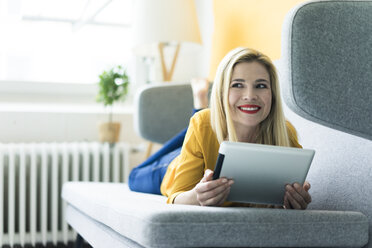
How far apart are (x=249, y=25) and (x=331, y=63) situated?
Result: 52.6 inches

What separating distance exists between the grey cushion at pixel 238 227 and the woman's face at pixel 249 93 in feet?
1.13

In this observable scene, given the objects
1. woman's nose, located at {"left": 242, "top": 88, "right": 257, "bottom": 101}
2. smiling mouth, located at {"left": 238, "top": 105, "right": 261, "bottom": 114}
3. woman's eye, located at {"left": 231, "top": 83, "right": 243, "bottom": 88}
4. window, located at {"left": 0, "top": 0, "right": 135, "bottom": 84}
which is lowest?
smiling mouth, located at {"left": 238, "top": 105, "right": 261, "bottom": 114}

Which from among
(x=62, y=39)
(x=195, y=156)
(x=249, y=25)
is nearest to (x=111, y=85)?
(x=62, y=39)

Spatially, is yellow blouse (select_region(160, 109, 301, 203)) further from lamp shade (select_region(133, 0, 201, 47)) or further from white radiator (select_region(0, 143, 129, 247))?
white radiator (select_region(0, 143, 129, 247))

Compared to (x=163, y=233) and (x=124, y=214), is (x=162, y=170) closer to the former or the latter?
(x=124, y=214)

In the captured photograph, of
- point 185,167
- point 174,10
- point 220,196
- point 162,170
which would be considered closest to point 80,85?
point 174,10

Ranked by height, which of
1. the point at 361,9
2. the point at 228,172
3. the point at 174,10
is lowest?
the point at 228,172

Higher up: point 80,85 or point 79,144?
point 80,85

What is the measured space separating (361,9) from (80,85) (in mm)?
2295

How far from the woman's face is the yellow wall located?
610mm

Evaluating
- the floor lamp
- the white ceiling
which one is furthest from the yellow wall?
the white ceiling

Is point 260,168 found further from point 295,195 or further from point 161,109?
point 161,109

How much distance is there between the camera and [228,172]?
3.70 feet

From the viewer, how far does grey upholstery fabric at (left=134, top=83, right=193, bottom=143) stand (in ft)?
7.32
